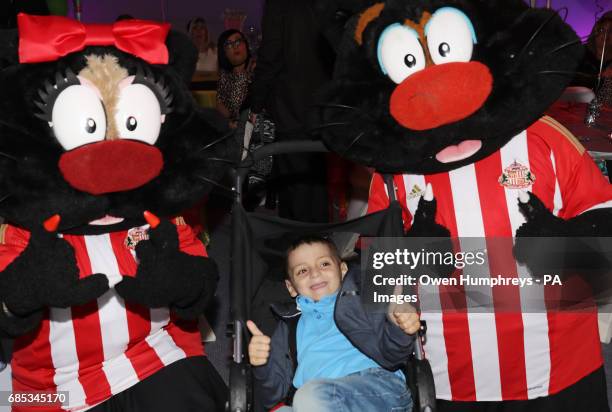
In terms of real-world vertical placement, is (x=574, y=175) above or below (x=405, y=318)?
above

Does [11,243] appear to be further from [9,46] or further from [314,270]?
[314,270]

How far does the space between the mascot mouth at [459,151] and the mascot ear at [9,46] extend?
116 centimetres

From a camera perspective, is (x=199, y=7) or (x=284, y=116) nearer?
(x=284, y=116)

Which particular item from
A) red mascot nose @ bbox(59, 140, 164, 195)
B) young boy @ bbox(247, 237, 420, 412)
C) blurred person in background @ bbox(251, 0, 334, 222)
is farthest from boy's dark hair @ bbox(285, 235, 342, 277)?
blurred person in background @ bbox(251, 0, 334, 222)

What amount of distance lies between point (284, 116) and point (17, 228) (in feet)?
7.68

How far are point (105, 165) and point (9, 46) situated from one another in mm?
460

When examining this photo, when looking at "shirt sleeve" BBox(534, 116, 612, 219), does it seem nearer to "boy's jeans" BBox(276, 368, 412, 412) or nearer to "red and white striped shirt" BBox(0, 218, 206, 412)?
"boy's jeans" BBox(276, 368, 412, 412)

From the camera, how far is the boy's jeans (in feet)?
6.53

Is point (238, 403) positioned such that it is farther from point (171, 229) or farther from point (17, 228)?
point (17, 228)

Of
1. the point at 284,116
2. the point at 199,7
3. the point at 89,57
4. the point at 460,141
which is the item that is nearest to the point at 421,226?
the point at 460,141

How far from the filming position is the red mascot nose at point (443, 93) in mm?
1836

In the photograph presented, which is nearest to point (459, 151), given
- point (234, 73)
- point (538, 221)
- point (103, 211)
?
point (538, 221)

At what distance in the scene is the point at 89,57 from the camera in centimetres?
191

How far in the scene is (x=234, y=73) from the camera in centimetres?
542
